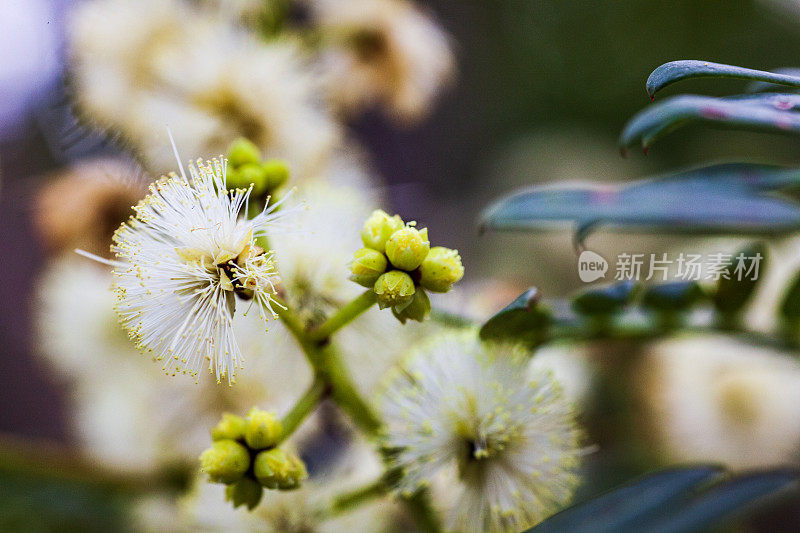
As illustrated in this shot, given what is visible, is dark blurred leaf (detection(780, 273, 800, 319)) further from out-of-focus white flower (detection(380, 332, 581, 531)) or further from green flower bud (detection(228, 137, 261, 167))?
green flower bud (detection(228, 137, 261, 167))

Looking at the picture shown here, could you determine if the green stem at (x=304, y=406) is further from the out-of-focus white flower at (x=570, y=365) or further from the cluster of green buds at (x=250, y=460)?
the out-of-focus white flower at (x=570, y=365)

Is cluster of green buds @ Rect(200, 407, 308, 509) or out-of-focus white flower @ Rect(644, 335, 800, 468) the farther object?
out-of-focus white flower @ Rect(644, 335, 800, 468)

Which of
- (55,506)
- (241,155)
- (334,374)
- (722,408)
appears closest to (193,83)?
(241,155)

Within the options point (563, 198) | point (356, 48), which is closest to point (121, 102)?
point (356, 48)

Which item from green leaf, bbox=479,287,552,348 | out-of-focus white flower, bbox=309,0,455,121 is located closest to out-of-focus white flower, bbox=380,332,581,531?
green leaf, bbox=479,287,552,348

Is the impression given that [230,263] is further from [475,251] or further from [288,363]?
[475,251]
